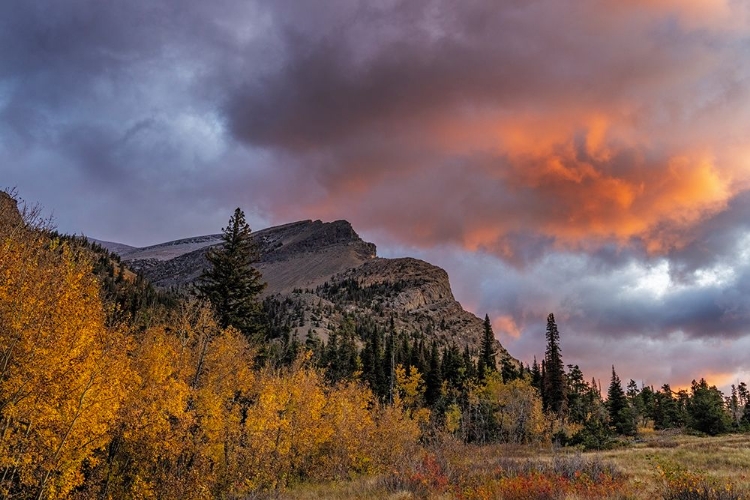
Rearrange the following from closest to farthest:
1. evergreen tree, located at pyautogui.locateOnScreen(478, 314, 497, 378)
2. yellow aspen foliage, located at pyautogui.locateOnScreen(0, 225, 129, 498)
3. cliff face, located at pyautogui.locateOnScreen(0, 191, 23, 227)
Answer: yellow aspen foliage, located at pyautogui.locateOnScreen(0, 225, 129, 498), cliff face, located at pyautogui.locateOnScreen(0, 191, 23, 227), evergreen tree, located at pyautogui.locateOnScreen(478, 314, 497, 378)

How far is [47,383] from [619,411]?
81.5 meters

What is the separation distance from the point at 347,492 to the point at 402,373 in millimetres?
58174

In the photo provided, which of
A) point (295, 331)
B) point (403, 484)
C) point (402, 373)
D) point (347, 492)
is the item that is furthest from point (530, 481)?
point (295, 331)

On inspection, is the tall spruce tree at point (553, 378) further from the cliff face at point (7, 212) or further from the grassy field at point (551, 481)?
the cliff face at point (7, 212)

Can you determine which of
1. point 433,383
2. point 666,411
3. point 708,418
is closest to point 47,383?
point 708,418

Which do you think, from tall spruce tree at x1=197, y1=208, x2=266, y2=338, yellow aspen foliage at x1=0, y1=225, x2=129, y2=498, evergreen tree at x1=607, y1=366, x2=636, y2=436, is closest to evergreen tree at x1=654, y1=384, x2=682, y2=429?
evergreen tree at x1=607, y1=366, x2=636, y2=436

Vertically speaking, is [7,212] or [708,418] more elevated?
[7,212]

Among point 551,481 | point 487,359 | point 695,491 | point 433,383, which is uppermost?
point 487,359

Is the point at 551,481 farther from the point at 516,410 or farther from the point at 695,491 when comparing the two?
the point at 516,410

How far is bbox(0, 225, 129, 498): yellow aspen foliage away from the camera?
17938 mm

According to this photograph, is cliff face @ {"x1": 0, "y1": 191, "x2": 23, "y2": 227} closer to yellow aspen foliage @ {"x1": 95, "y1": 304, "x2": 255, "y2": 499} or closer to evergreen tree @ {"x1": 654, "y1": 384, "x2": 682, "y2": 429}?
yellow aspen foliage @ {"x1": 95, "y1": 304, "x2": 255, "y2": 499}

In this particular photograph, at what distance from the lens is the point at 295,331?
149250 millimetres

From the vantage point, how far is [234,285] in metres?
39.7

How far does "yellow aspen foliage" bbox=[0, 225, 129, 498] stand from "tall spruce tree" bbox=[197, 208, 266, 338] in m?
18.2
